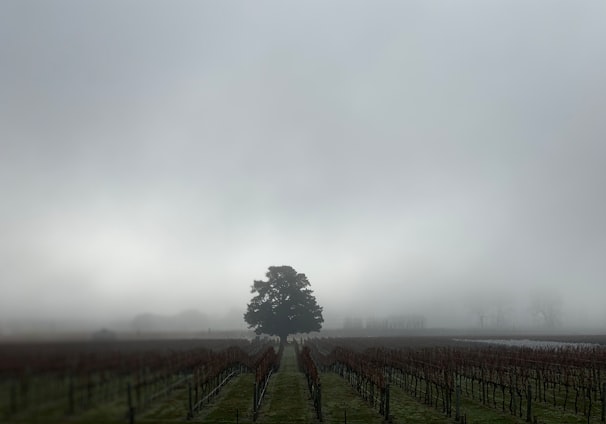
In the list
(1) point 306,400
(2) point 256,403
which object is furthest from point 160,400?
(1) point 306,400

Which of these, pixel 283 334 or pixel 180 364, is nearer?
pixel 180 364

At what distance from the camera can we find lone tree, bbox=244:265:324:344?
71312 mm

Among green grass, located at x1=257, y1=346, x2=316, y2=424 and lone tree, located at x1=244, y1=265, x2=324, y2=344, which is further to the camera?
lone tree, located at x1=244, y1=265, x2=324, y2=344

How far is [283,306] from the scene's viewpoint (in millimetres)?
71875

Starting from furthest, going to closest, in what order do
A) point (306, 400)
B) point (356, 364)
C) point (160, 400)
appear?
point (356, 364) → point (306, 400) → point (160, 400)

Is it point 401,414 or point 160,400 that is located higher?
point 160,400

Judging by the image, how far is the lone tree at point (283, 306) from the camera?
7131 cm

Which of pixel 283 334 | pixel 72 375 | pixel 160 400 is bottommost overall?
pixel 283 334

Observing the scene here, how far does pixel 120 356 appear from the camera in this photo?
19.6 ft

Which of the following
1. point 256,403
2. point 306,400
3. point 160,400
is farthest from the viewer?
point 306,400

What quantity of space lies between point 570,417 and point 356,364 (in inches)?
489

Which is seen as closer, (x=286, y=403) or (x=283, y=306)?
(x=286, y=403)

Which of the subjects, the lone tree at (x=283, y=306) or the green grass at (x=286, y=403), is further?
the lone tree at (x=283, y=306)

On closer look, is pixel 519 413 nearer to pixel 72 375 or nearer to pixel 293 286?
pixel 72 375
